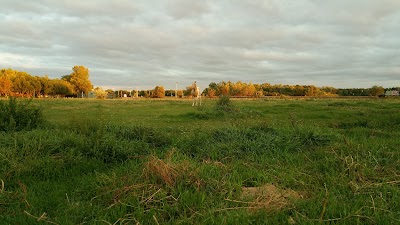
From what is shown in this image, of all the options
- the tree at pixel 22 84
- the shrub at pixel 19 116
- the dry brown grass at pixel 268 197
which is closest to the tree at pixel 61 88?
the tree at pixel 22 84

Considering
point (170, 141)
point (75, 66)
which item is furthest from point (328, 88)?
point (170, 141)

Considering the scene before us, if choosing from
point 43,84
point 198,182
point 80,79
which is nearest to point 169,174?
point 198,182

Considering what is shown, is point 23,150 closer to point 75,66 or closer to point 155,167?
point 155,167

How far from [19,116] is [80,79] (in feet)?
328

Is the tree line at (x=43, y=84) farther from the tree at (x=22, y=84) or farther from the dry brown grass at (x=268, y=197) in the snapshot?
the dry brown grass at (x=268, y=197)

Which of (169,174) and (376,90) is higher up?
(376,90)

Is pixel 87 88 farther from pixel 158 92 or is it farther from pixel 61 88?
pixel 158 92

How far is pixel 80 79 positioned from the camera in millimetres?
101812

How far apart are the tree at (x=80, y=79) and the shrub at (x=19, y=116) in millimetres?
99182

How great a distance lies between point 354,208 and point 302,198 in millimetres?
645

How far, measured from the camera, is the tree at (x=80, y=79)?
101438 mm

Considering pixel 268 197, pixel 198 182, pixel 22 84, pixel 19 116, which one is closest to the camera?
pixel 268 197

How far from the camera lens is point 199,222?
130 inches

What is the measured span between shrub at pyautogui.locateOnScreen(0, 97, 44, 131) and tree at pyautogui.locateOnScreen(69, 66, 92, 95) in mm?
99182
